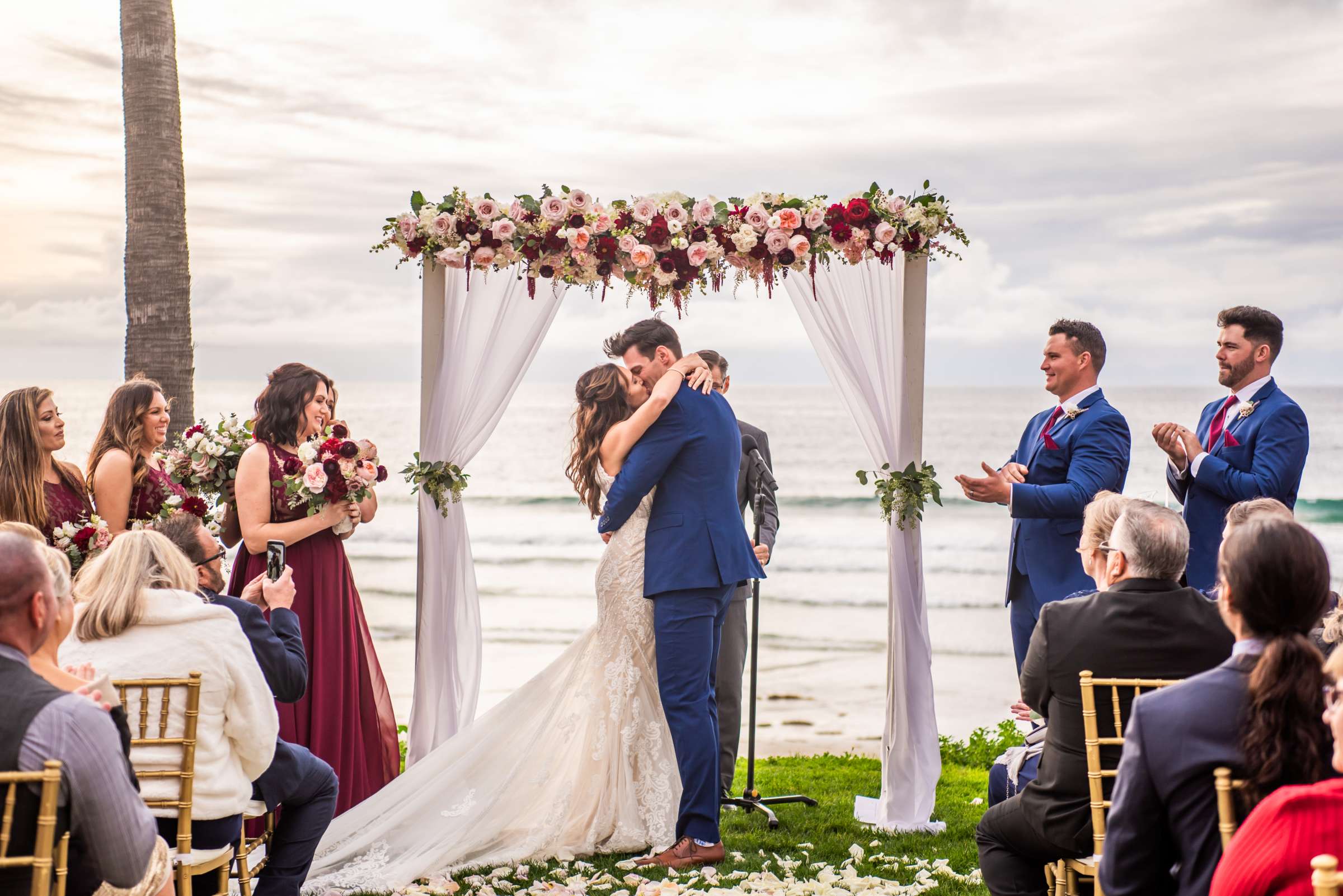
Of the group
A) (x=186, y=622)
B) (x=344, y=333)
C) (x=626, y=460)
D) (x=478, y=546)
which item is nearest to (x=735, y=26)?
(x=478, y=546)

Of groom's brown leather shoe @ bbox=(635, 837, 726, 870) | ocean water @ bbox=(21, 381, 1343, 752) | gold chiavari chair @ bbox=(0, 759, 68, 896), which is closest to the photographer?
gold chiavari chair @ bbox=(0, 759, 68, 896)

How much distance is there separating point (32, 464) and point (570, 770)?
2431 mm

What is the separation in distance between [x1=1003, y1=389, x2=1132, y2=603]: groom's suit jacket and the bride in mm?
1453

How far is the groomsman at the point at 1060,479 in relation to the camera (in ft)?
15.3

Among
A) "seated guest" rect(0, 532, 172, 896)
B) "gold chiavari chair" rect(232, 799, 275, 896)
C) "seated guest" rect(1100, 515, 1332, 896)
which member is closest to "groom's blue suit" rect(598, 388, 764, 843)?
"gold chiavari chair" rect(232, 799, 275, 896)

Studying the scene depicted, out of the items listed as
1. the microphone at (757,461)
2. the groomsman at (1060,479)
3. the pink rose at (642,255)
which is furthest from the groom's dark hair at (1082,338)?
the pink rose at (642,255)

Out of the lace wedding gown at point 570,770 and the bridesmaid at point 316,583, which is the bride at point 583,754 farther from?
the bridesmaid at point 316,583

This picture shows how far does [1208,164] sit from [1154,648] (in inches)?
927

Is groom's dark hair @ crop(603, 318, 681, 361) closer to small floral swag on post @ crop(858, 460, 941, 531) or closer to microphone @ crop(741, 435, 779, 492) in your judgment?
microphone @ crop(741, 435, 779, 492)

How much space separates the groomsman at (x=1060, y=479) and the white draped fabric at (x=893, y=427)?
0.42m

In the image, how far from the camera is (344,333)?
3488cm

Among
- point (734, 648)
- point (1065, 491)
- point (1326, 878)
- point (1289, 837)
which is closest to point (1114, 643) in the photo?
point (1289, 837)

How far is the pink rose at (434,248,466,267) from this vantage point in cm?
507

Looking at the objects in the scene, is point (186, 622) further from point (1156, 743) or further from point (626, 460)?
point (1156, 743)
